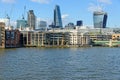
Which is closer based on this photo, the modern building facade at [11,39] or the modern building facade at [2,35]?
the modern building facade at [2,35]

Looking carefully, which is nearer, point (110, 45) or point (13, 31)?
point (13, 31)

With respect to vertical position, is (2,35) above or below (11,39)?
above

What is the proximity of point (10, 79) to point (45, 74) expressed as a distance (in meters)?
4.35

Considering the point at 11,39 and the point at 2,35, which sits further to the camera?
the point at 11,39

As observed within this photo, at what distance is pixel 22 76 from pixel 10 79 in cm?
206

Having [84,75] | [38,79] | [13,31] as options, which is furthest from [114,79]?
[13,31]

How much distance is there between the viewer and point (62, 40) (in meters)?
171

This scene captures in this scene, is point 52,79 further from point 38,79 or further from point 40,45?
point 40,45

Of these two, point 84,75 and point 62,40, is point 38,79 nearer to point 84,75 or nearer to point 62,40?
point 84,75

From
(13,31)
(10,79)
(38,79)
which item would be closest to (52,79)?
(38,79)

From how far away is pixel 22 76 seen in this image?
32531 mm

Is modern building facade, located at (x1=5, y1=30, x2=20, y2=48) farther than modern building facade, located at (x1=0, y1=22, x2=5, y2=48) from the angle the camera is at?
Yes

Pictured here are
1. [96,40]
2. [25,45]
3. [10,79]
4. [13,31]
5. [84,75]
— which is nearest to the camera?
[10,79]

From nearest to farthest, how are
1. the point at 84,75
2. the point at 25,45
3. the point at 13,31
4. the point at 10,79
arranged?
the point at 10,79
the point at 84,75
the point at 13,31
the point at 25,45
